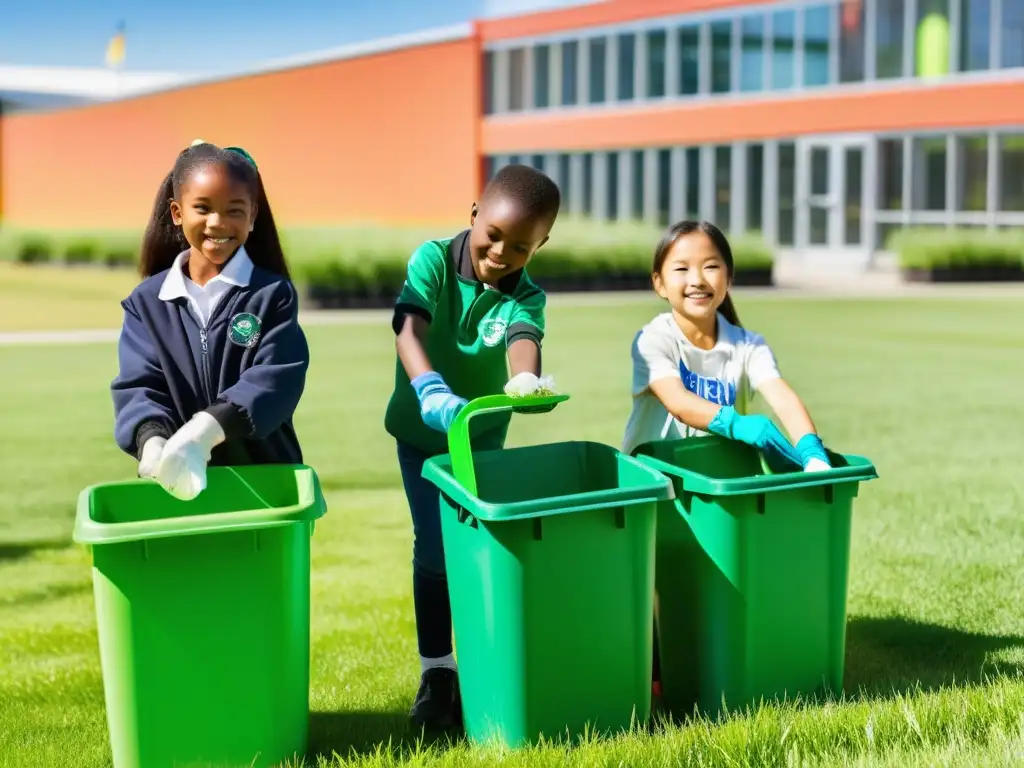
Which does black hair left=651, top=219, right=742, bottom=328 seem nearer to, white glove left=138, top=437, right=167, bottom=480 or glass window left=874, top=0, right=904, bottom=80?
white glove left=138, top=437, right=167, bottom=480

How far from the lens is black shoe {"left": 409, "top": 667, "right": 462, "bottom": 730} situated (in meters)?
3.86

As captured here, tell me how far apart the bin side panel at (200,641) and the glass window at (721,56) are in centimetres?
3351

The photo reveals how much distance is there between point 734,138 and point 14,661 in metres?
31.7

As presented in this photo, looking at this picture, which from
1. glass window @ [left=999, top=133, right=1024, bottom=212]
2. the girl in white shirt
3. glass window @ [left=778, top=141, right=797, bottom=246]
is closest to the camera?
the girl in white shirt

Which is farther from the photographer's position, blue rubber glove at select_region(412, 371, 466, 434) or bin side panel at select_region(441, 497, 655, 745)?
blue rubber glove at select_region(412, 371, 466, 434)

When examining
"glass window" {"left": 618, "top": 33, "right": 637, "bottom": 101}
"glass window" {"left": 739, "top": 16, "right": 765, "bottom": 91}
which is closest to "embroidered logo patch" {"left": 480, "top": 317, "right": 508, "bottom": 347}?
"glass window" {"left": 739, "top": 16, "right": 765, "bottom": 91}

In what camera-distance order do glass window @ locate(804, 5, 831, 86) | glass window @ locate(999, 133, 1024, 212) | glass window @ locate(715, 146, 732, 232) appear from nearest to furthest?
glass window @ locate(999, 133, 1024, 212) → glass window @ locate(804, 5, 831, 86) → glass window @ locate(715, 146, 732, 232)

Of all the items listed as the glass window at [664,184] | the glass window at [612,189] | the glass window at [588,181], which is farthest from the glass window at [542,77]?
the glass window at [664,184]

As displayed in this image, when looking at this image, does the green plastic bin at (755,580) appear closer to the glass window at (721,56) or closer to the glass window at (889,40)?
the glass window at (889,40)

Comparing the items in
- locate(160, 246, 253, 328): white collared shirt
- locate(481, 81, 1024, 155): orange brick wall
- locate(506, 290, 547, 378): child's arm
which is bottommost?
locate(506, 290, 547, 378): child's arm

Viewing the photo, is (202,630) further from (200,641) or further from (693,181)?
(693,181)

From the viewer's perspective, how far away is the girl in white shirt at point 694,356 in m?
3.96

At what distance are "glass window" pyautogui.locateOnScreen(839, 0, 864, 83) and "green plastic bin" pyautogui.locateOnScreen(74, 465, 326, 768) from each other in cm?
3152

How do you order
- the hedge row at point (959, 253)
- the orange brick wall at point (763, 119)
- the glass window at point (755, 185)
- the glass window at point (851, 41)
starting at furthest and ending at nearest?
1. the glass window at point (755, 185)
2. the glass window at point (851, 41)
3. the orange brick wall at point (763, 119)
4. the hedge row at point (959, 253)
